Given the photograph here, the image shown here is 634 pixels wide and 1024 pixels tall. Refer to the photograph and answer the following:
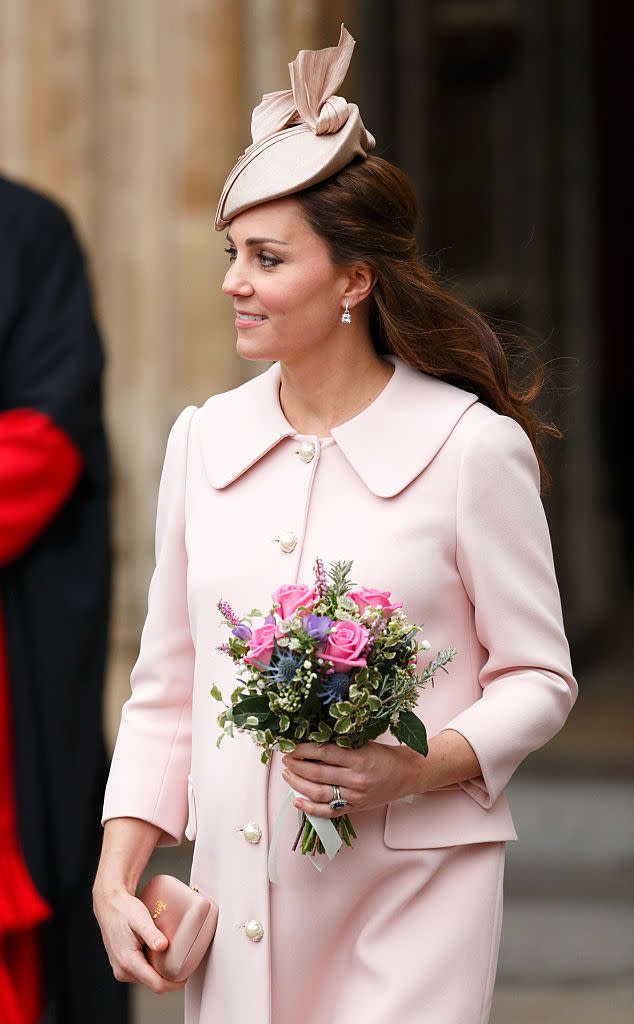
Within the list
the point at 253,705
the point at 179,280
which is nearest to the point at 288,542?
the point at 253,705

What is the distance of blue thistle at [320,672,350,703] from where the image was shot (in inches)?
73.9

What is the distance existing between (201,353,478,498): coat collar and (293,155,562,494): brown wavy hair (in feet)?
0.12

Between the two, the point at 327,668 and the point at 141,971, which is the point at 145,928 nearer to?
the point at 141,971

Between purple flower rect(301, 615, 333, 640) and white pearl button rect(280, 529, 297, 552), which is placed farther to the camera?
white pearl button rect(280, 529, 297, 552)

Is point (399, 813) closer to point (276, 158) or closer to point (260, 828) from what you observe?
point (260, 828)

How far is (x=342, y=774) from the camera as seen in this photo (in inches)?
76.4

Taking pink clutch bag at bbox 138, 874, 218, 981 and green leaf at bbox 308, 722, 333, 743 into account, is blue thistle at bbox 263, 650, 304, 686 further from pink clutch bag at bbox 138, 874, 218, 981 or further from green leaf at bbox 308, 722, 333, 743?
pink clutch bag at bbox 138, 874, 218, 981

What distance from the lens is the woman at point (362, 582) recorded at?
212 centimetres

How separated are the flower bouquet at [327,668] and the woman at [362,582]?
155mm

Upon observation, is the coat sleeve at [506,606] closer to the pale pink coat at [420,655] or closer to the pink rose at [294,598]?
A: the pale pink coat at [420,655]

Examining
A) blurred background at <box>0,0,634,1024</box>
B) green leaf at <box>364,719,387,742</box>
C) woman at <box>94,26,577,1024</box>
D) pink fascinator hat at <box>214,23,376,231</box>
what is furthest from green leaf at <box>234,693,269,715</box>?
blurred background at <box>0,0,634,1024</box>

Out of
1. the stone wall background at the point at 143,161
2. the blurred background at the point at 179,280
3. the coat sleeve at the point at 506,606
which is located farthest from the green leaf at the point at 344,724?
the stone wall background at the point at 143,161

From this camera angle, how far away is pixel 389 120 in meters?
7.05

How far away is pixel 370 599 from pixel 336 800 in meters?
0.23
